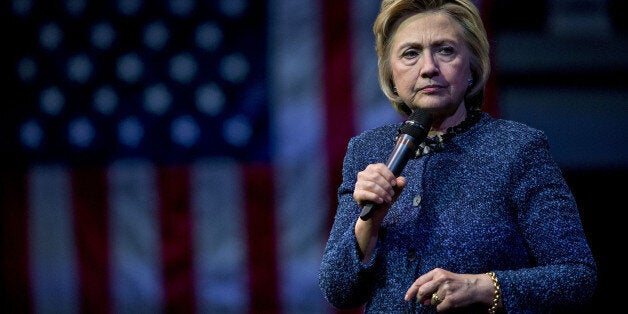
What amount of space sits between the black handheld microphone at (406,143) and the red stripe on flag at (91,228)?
2.02m

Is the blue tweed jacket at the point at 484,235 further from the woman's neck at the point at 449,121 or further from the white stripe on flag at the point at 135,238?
the white stripe on flag at the point at 135,238

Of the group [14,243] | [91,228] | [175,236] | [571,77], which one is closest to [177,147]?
[175,236]

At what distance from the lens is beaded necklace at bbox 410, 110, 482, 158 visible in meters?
1.39

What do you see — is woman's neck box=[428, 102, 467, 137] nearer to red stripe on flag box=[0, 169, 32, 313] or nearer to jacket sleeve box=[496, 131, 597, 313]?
jacket sleeve box=[496, 131, 597, 313]

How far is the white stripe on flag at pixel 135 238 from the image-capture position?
10.0 feet

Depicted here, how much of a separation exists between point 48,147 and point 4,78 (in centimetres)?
33

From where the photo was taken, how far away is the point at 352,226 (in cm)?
131

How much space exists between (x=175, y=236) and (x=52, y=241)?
1.60 feet

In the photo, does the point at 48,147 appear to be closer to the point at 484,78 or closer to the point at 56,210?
the point at 56,210

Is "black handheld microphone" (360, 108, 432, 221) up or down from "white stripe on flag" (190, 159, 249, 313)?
up

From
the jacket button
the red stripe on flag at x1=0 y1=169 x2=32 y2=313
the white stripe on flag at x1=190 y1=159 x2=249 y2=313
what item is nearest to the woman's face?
the jacket button

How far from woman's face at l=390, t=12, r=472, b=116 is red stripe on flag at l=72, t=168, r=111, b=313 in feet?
6.34

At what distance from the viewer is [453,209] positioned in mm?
1293

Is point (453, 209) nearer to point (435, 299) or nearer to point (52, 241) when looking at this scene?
point (435, 299)
